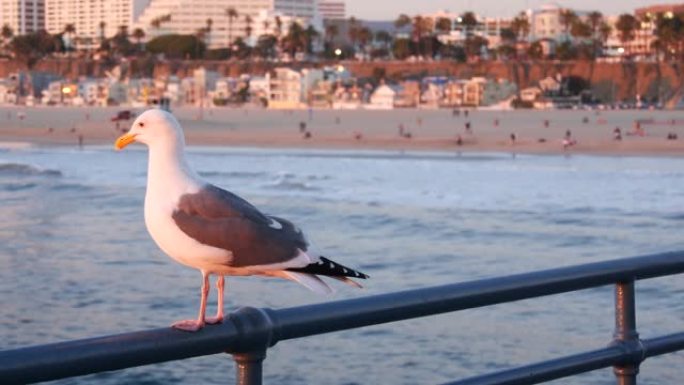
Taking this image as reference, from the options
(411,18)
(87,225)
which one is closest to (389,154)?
(87,225)

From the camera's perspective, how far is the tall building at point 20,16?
14650 cm

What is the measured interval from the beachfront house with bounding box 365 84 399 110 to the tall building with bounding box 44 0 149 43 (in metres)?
54.7

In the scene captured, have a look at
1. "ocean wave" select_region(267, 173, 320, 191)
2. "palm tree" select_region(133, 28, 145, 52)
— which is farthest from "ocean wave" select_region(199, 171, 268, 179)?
"palm tree" select_region(133, 28, 145, 52)

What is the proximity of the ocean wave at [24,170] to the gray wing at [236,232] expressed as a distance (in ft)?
101

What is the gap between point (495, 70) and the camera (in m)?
118

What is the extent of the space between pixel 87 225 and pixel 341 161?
836 inches

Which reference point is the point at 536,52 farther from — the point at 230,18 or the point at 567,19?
the point at 230,18

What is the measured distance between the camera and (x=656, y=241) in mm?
17281

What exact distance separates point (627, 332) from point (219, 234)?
95 cm

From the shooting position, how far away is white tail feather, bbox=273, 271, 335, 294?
275 cm

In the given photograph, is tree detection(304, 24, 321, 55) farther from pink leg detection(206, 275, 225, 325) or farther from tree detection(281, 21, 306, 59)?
pink leg detection(206, 275, 225, 325)

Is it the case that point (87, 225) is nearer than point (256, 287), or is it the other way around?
point (256, 287)

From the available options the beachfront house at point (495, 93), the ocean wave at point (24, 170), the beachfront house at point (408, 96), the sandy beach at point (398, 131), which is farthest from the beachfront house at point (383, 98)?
the ocean wave at point (24, 170)

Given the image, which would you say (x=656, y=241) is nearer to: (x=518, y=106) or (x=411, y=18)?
(x=518, y=106)
